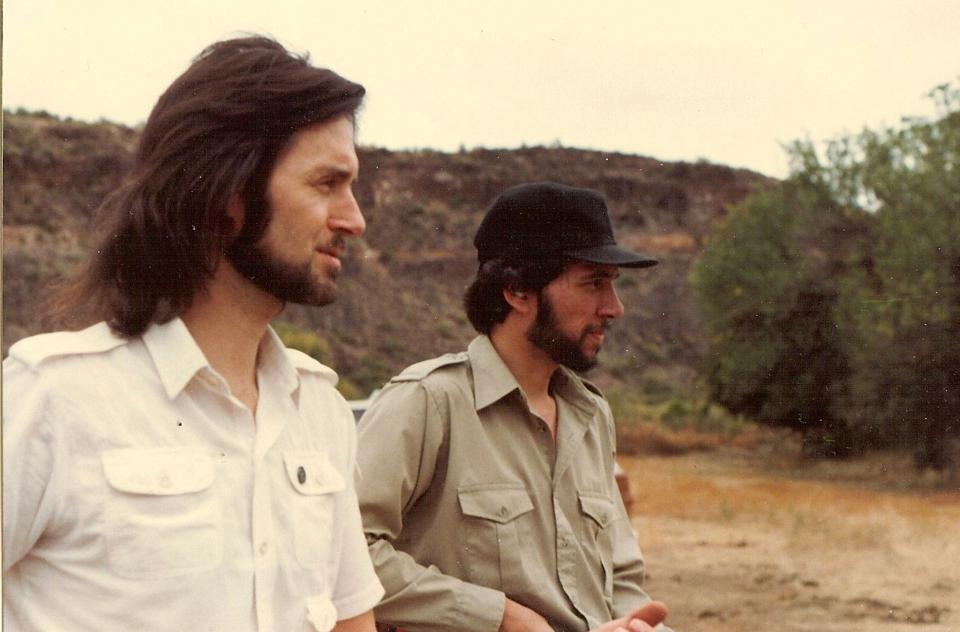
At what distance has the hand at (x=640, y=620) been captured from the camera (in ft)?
8.96

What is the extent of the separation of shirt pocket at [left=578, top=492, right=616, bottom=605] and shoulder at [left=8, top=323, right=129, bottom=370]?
5.07 feet

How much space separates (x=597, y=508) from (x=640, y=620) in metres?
0.45

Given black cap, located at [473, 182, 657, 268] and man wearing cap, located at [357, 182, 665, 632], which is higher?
black cap, located at [473, 182, 657, 268]

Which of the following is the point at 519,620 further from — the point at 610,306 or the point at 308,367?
the point at 308,367

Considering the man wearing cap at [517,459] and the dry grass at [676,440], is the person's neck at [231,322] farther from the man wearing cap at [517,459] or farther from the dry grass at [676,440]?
Result: the dry grass at [676,440]

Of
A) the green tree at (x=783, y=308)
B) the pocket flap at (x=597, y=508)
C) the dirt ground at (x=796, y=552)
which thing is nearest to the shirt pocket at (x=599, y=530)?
the pocket flap at (x=597, y=508)

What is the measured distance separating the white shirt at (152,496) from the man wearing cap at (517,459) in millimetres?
964

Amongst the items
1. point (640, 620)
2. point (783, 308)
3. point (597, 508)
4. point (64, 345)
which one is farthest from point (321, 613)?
point (783, 308)

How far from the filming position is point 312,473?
1.96m

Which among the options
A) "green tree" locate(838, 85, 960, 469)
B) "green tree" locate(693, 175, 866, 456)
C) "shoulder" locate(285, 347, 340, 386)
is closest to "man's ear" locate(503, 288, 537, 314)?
"shoulder" locate(285, 347, 340, 386)

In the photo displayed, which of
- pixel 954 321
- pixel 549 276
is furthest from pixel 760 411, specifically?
pixel 549 276

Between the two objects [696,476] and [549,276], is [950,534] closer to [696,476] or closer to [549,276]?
[696,476]

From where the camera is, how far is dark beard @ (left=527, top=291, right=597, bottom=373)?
331cm

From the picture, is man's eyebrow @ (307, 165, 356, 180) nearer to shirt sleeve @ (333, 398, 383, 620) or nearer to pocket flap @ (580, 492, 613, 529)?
shirt sleeve @ (333, 398, 383, 620)
